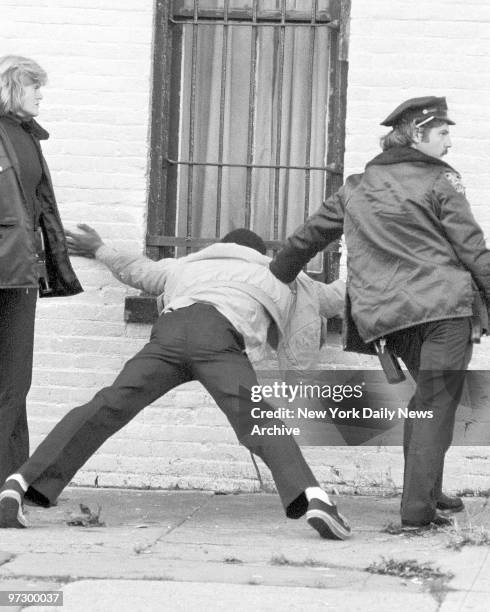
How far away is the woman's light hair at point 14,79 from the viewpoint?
5730mm

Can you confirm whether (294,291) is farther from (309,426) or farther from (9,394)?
(9,394)

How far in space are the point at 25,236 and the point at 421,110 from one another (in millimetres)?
1784

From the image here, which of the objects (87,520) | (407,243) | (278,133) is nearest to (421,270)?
(407,243)

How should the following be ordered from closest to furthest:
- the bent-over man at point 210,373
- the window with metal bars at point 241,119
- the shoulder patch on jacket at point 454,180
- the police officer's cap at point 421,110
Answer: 1. the bent-over man at point 210,373
2. the shoulder patch on jacket at point 454,180
3. the police officer's cap at point 421,110
4. the window with metal bars at point 241,119

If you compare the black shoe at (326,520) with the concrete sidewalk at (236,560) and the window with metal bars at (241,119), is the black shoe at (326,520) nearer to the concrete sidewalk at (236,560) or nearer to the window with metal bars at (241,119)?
the concrete sidewalk at (236,560)

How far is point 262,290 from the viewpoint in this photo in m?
5.68

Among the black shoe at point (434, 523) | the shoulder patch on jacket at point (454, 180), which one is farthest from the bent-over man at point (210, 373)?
the shoulder patch on jacket at point (454, 180)

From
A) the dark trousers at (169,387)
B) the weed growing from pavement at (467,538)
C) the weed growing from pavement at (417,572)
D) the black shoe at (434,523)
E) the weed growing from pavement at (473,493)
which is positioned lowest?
the weed growing from pavement at (473,493)

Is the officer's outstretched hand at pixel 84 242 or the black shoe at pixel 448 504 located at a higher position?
the officer's outstretched hand at pixel 84 242

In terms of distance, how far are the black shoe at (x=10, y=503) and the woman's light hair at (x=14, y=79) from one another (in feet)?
5.52

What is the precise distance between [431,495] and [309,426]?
1138mm

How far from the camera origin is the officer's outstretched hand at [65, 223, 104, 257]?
256 inches

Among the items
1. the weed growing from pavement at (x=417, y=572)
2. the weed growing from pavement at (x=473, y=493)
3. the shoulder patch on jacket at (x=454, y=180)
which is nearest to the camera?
the weed growing from pavement at (x=417, y=572)

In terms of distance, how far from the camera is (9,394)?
18.9ft
